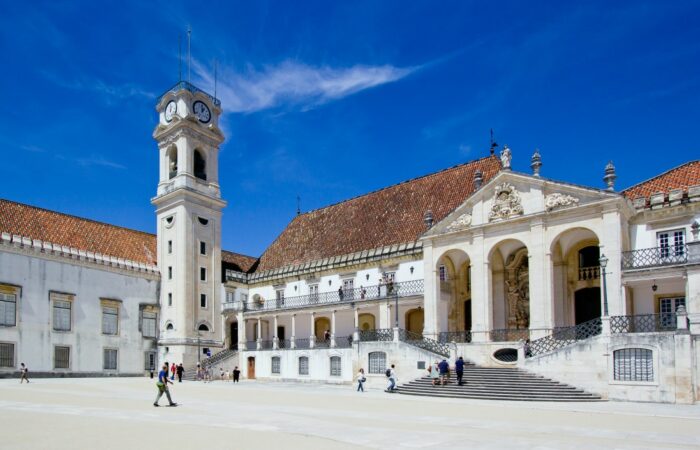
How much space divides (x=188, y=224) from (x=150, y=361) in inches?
376

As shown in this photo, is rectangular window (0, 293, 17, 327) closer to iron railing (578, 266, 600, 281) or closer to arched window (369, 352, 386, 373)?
arched window (369, 352, 386, 373)

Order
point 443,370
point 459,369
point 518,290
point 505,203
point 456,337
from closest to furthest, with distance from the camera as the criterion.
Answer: point 459,369 < point 443,370 < point 505,203 < point 456,337 < point 518,290

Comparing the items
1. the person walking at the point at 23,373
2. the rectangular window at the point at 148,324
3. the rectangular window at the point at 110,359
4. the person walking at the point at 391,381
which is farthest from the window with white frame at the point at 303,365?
the person walking at the point at 23,373

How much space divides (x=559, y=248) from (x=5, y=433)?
2286 centimetres

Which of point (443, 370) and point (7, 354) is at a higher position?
point (443, 370)

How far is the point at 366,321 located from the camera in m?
37.6

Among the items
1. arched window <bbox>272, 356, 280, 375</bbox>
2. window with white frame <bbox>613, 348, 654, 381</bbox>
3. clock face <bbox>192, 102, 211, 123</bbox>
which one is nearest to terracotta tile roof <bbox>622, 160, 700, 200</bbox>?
window with white frame <bbox>613, 348, 654, 381</bbox>

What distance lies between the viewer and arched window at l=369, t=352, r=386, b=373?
1142 inches

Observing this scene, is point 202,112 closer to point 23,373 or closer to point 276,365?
point 276,365

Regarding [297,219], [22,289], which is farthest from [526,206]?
[22,289]

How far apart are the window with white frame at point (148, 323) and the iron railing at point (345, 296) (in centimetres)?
625

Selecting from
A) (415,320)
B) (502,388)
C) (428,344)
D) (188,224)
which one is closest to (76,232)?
(188,224)

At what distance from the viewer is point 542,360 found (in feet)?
75.4

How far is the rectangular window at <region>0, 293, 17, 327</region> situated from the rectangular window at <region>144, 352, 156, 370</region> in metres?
9.23
